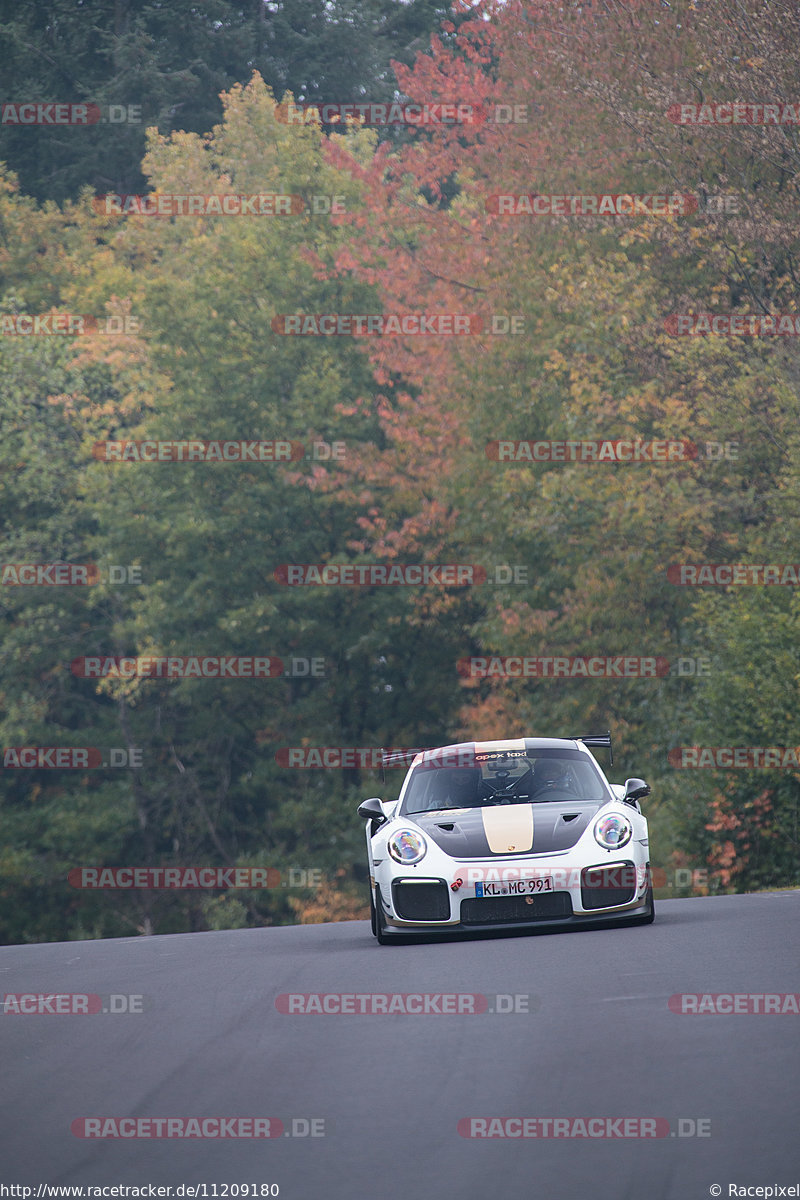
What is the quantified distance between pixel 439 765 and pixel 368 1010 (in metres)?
4.84

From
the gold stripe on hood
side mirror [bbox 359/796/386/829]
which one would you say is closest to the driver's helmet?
the gold stripe on hood

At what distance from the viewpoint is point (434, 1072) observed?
7.64 m

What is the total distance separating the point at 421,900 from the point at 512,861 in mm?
773

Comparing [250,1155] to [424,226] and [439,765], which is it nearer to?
[439,765]

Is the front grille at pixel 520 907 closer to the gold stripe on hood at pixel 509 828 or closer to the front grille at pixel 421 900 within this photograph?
the front grille at pixel 421 900

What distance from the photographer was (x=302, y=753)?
39.7m

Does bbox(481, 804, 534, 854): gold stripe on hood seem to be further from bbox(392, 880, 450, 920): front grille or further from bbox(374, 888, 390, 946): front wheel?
bbox(374, 888, 390, 946): front wheel

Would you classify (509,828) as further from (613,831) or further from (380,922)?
(380,922)

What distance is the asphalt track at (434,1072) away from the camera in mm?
5957

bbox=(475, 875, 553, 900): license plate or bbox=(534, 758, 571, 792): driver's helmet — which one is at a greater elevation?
bbox=(534, 758, 571, 792): driver's helmet

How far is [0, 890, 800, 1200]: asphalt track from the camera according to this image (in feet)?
19.5

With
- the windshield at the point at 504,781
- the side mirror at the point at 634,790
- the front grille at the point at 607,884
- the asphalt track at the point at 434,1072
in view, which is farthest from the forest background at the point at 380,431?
the asphalt track at the point at 434,1072

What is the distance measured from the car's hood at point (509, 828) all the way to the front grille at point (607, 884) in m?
0.27

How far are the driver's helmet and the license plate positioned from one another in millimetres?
1616
